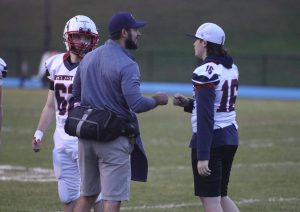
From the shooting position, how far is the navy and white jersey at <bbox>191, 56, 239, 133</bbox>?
660 centimetres

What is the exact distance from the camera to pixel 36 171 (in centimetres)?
1188

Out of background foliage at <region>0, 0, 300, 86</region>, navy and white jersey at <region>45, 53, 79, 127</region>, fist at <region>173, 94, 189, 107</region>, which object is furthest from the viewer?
background foliage at <region>0, 0, 300, 86</region>

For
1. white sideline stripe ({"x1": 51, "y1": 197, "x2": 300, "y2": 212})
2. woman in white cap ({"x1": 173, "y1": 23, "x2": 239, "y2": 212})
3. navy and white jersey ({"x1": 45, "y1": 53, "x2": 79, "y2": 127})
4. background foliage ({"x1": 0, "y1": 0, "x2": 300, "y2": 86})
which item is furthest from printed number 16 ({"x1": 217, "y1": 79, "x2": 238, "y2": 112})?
background foliage ({"x1": 0, "y1": 0, "x2": 300, "y2": 86})

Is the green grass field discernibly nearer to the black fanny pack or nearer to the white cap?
the black fanny pack

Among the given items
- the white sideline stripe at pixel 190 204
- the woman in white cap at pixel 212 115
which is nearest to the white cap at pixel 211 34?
the woman in white cap at pixel 212 115

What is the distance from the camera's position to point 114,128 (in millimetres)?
6453

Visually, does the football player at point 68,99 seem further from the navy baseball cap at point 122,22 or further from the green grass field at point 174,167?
the green grass field at point 174,167

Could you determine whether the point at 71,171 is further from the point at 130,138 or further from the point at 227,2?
the point at 227,2

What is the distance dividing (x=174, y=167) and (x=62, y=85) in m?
5.05

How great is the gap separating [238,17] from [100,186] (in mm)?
38992

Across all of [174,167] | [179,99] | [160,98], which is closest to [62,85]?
[179,99]

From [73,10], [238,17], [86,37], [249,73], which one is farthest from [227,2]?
[86,37]

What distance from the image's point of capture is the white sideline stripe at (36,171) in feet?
36.6

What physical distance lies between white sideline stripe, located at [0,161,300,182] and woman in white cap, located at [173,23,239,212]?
183 inches
